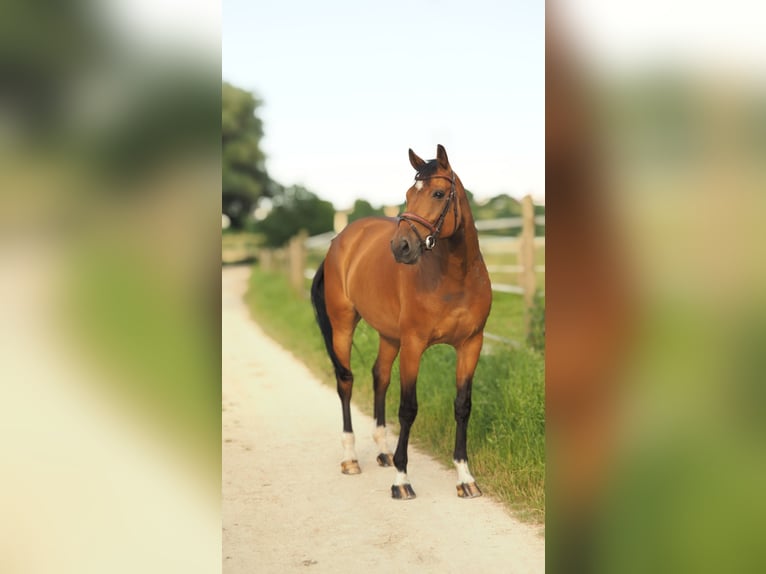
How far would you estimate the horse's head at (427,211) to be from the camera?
368 cm

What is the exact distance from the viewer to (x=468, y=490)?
402 centimetres

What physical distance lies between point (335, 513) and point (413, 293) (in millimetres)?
1244

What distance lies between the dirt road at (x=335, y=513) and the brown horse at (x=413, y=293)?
220 millimetres

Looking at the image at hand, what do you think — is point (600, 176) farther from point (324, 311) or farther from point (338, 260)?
point (324, 311)

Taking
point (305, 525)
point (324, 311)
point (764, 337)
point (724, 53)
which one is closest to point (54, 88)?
point (724, 53)

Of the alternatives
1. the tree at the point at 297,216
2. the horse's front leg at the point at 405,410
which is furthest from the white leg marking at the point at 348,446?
the tree at the point at 297,216

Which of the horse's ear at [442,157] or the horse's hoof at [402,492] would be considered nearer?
the horse's ear at [442,157]

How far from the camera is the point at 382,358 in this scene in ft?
16.5

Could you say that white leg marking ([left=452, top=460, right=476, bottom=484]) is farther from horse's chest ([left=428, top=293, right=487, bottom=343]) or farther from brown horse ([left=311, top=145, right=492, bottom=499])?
horse's chest ([left=428, top=293, right=487, bottom=343])

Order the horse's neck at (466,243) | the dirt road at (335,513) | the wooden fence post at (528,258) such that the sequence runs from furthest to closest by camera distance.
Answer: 1. the wooden fence post at (528,258)
2. the horse's neck at (466,243)
3. the dirt road at (335,513)

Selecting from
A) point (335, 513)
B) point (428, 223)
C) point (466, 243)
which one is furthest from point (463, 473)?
point (428, 223)

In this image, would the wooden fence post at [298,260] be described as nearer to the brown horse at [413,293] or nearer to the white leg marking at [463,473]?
the brown horse at [413,293]

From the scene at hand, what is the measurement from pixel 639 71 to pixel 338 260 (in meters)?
Result: 4.15

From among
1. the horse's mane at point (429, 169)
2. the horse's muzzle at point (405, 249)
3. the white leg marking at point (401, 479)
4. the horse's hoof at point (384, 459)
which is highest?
the horse's mane at point (429, 169)
